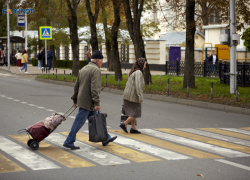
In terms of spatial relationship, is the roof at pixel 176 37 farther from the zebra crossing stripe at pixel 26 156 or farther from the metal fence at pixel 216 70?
the zebra crossing stripe at pixel 26 156

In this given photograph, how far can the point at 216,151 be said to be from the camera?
7.36 m

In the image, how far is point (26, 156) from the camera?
6.78m

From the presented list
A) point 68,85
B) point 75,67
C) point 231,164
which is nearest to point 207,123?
point 231,164

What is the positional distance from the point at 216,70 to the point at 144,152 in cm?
2104

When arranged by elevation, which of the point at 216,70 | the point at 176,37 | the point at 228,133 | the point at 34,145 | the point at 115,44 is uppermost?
the point at 176,37

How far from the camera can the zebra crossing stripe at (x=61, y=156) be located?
6332 millimetres

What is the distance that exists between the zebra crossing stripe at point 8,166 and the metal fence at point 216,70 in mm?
14354

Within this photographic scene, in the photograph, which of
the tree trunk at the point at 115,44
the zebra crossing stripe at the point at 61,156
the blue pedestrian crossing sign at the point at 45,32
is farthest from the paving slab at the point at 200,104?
the blue pedestrian crossing sign at the point at 45,32

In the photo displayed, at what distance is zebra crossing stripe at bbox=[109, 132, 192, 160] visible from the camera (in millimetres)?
6874

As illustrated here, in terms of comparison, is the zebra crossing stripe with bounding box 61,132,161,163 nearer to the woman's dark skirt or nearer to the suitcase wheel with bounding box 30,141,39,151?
the suitcase wheel with bounding box 30,141,39,151

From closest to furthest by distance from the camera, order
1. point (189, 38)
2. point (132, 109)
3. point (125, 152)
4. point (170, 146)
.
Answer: point (125, 152) < point (170, 146) < point (132, 109) < point (189, 38)

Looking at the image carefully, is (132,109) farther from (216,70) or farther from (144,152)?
(216,70)

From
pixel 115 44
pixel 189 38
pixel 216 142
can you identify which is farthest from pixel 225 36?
pixel 115 44

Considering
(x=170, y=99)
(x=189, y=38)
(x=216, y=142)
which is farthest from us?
(x=189, y=38)
